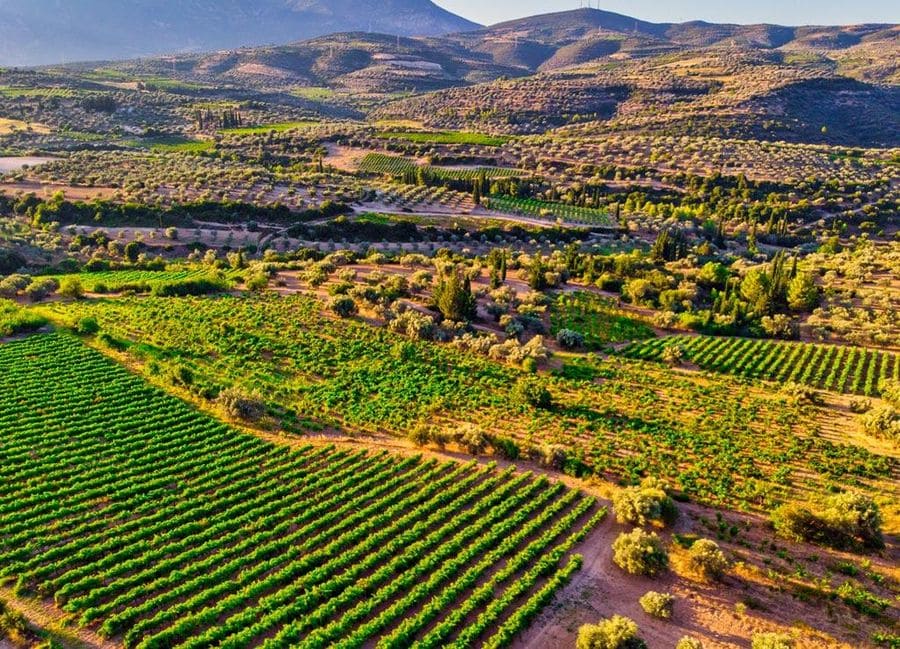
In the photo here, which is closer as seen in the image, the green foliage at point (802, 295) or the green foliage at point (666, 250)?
the green foliage at point (802, 295)

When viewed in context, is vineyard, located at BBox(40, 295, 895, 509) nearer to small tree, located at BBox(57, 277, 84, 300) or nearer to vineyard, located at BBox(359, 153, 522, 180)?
small tree, located at BBox(57, 277, 84, 300)

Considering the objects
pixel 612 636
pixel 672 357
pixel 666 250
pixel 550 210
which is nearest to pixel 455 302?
pixel 672 357

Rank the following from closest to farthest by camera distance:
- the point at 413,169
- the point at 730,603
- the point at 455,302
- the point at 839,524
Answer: the point at 730,603 < the point at 839,524 < the point at 455,302 < the point at 413,169

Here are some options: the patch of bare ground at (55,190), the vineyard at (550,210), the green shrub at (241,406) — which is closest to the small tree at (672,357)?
the green shrub at (241,406)

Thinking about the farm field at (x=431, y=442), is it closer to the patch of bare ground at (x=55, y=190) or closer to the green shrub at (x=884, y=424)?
the green shrub at (x=884, y=424)

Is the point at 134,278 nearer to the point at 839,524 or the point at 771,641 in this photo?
the point at 771,641
